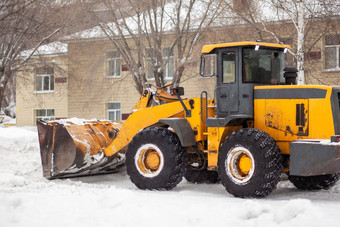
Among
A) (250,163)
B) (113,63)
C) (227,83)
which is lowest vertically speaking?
(250,163)

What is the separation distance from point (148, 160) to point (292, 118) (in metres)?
2.91

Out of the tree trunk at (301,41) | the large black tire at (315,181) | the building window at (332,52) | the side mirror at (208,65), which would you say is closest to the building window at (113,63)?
the building window at (332,52)

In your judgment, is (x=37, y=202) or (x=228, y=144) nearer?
(x=37, y=202)

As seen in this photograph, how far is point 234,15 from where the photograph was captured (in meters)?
18.5

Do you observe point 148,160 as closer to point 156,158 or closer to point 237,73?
point 156,158

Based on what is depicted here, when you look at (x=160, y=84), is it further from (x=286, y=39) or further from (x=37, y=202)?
(x=37, y=202)

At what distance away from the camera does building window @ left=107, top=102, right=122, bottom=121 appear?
2959 cm

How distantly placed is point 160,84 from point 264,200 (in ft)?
38.3

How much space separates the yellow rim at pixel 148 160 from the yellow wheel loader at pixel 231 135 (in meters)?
0.02

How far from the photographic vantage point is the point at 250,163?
9.12 metres

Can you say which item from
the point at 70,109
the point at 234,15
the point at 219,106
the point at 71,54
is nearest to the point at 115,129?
the point at 219,106

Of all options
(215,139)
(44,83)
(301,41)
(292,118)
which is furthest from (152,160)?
(44,83)

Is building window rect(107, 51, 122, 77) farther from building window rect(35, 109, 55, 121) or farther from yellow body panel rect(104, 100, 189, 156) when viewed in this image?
yellow body panel rect(104, 100, 189, 156)

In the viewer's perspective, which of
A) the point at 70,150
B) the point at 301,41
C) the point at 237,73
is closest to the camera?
the point at 237,73
